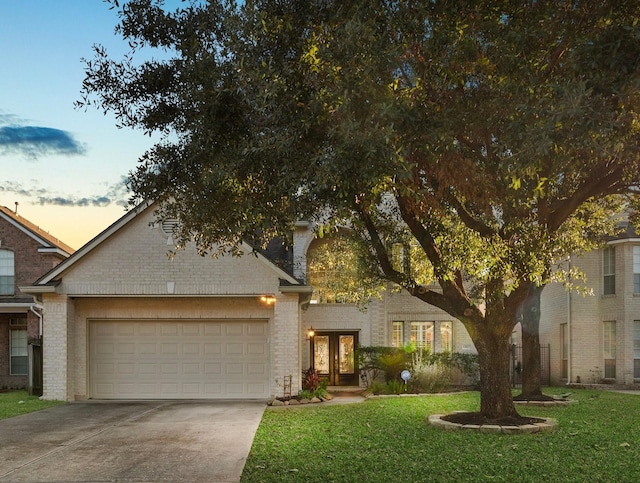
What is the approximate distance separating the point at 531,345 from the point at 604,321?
8299mm

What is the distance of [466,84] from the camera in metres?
11.6

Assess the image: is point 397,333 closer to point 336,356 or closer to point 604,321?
point 336,356

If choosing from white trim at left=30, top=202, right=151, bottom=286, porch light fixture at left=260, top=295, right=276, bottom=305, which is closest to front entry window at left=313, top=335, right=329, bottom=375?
porch light fixture at left=260, top=295, right=276, bottom=305

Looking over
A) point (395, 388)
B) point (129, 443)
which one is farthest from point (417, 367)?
point (129, 443)

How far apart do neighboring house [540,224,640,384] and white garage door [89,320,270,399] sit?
12289 millimetres

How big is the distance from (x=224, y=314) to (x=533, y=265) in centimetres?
1171

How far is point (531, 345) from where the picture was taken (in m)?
21.2

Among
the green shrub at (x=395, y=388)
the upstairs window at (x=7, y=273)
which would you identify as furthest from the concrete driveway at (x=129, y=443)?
the upstairs window at (x=7, y=273)

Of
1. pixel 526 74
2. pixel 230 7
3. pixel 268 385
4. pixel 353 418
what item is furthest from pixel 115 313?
pixel 526 74

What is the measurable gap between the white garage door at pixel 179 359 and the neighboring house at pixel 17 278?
704 centimetres

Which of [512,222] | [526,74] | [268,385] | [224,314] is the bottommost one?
[268,385]

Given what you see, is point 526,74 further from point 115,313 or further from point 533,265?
point 115,313

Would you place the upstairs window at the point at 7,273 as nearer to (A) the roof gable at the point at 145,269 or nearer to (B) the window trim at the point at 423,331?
(A) the roof gable at the point at 145,269

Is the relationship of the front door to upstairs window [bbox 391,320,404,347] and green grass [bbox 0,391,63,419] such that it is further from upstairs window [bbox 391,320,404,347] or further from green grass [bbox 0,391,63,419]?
green grass [bbox 0,391,63,419]
